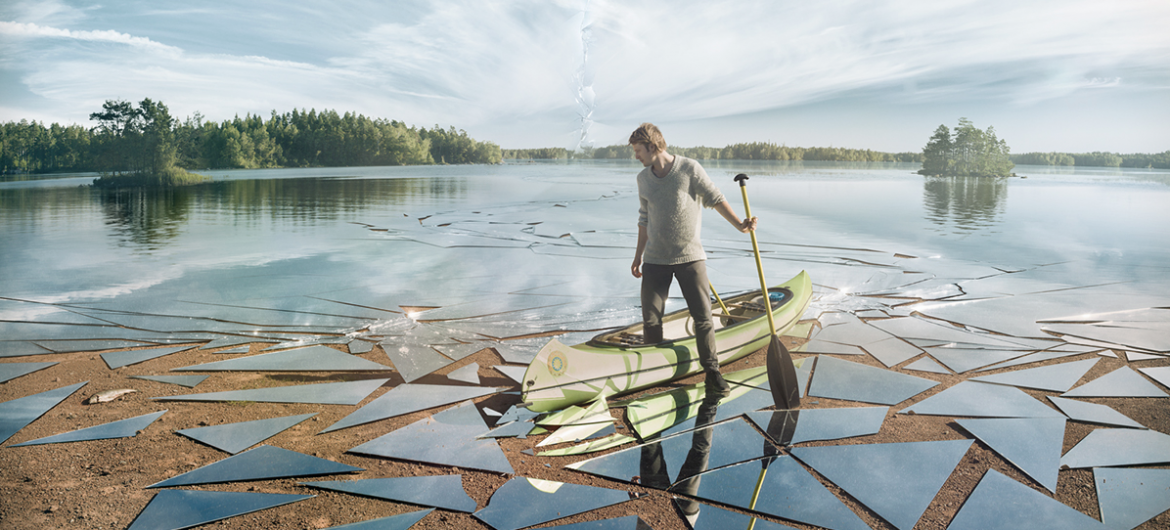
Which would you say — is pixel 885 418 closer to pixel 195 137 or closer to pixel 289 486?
pixel 289 486

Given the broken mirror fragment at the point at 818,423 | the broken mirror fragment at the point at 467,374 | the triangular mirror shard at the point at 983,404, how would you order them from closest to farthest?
the broken mirror fragment at the point at 818,423 → the triangular mirror shard at the point at 983,404 → the broken mirror fragment at the point at 467,374

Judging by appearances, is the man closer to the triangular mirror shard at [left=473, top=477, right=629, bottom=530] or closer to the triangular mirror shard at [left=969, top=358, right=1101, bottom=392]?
the triangular mirror shard at [left=473, top=477, right=629, bottom=530]

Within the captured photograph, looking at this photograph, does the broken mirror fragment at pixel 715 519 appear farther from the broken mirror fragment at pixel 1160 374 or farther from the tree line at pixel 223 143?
the tree line at pixel 223 143

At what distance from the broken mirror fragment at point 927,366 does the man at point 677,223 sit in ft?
5.47

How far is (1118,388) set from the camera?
4043mm

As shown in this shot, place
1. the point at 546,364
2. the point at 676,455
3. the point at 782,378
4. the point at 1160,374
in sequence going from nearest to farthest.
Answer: the point at 676,455
the point at 546,364
the point at 782,378
the point at 1160,374

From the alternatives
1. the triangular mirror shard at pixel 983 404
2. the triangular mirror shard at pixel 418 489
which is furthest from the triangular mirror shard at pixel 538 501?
the triangular mirror shard at pixel 983 404

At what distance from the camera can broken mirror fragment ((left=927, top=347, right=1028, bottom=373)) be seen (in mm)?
4562

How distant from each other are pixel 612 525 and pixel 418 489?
3.07 ft

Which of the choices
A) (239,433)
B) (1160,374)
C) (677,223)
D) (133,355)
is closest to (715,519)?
(677,223)

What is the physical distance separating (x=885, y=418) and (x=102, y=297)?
7.97m

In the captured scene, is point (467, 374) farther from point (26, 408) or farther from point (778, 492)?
point (26, 408)

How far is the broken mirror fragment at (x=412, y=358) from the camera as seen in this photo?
14.5ft

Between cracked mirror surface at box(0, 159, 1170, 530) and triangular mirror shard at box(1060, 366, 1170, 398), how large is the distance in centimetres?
2
